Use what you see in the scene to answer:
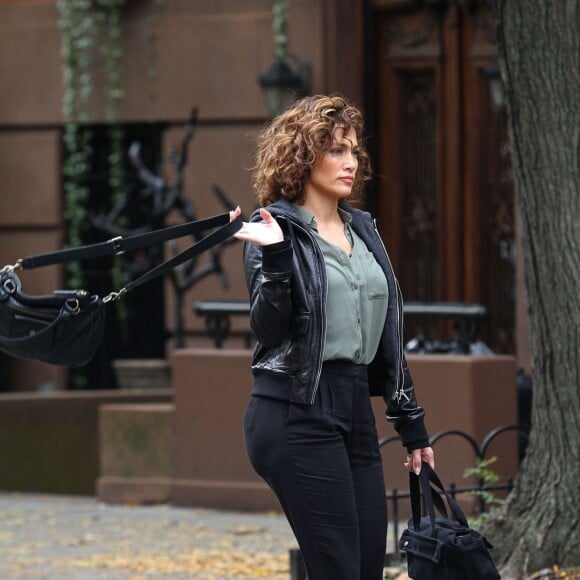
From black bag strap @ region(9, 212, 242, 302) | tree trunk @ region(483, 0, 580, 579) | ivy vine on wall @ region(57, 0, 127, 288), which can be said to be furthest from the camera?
ivy vine on wall @ region(57, 0, 127, 288)

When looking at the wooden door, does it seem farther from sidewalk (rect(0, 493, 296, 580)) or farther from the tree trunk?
the tree trunk

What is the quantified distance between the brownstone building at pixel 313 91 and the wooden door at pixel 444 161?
0.04 feet

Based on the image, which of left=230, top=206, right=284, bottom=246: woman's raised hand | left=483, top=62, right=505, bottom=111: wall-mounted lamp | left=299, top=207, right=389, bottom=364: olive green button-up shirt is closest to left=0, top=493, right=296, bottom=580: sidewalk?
left=299, top=207, right=389, bottom=364: olive green button-up shirt

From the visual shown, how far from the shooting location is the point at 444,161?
39.1ft

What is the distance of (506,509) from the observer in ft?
20.7

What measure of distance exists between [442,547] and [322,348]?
760mm

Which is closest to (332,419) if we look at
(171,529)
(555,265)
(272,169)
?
(272,169)

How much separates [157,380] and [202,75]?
275 centimetres

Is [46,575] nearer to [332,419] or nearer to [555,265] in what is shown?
[555,265]

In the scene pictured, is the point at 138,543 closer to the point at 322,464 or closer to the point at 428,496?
the point at 428,496

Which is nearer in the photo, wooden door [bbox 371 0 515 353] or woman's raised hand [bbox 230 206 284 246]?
woman's raised hand [bbox 230 206 284 246]

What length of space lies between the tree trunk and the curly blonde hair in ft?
5.83

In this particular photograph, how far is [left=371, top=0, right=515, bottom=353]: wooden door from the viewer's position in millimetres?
11562

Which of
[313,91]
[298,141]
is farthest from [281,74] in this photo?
[298,141]
